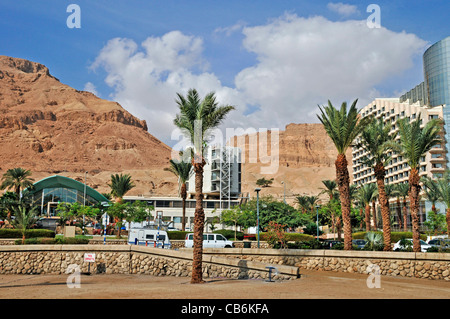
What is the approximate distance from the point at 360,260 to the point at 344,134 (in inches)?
279

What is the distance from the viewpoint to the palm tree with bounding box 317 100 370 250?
942 inches

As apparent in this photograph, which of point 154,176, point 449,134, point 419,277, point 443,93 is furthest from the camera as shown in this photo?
point 154,176

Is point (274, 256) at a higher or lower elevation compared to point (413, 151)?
lower

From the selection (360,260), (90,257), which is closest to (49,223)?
(90,257)

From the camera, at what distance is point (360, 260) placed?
21.7m

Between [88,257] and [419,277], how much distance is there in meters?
17.1

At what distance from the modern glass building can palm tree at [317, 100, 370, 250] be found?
5997cm

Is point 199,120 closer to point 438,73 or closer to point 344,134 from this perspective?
point 344,134

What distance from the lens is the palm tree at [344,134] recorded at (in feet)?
78.5

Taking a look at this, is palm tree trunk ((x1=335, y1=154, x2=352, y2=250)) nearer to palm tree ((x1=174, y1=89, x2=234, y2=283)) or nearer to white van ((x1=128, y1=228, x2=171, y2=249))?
palm tree ((x1=174, y1=89, x2=234, y2=283))

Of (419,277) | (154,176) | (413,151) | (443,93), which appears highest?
(443,93)

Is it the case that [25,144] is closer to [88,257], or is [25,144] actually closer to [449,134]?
[449,134]

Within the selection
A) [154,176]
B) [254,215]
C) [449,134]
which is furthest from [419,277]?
[154,176]
